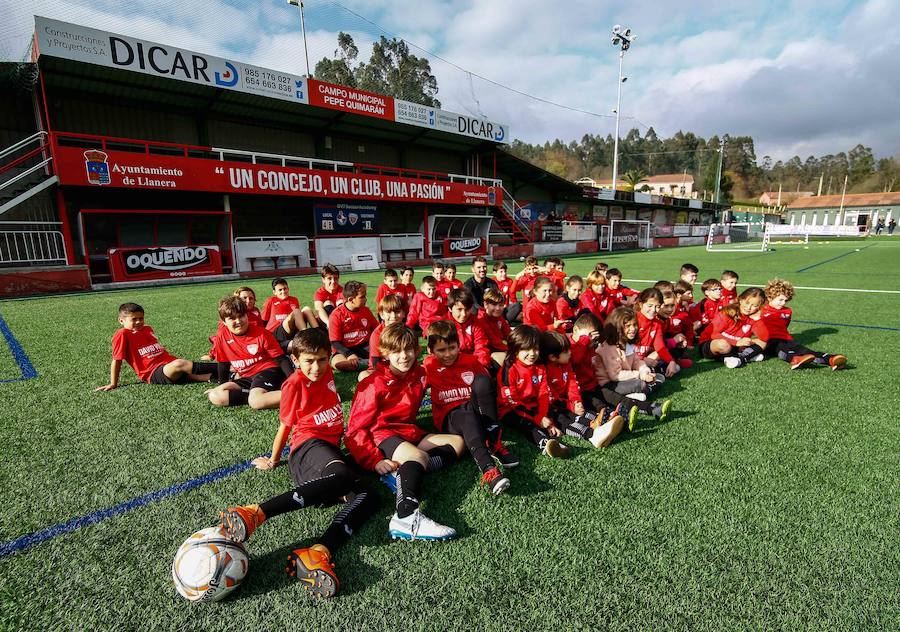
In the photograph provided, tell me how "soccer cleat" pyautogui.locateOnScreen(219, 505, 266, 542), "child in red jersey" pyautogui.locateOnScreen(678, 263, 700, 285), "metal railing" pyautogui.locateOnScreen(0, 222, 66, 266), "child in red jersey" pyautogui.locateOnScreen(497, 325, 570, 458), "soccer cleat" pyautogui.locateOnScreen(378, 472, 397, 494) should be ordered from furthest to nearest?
"metal railing" pyautogui.locateOnScreen(0, 222, 66, 266)
"child in red jersey" pyautogui.locateOnScreen(678, 263, 700, 285)
"child in red jersey" pyautogui.locateOnScreen(497, 325, 570, 458)
"soccer cleat" pyautogui.locateOnScreen(378, 472, 397, 494)
"soccer cleat" pyautogui.locateOnScreen(219, 505, 266, 542)

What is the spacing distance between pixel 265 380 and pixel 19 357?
4296 mm

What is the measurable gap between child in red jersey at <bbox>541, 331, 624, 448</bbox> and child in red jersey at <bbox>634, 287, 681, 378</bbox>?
4.42ft

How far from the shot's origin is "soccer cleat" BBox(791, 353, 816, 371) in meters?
4.83

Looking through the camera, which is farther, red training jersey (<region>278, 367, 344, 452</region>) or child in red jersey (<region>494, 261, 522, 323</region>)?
child in red jersey (<region>494, 261, 522, 323</region>)

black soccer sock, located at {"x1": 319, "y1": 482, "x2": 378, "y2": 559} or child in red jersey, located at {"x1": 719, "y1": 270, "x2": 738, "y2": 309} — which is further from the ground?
child in red jersey, located at {"x1": 719, "y1": 270, "x2": 738, "y2": 309}

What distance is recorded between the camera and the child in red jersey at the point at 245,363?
4039 millimetres

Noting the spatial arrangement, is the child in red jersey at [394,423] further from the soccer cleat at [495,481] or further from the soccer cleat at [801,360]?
the soccer cleat at [801,360]

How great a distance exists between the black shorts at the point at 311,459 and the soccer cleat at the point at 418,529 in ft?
1.86

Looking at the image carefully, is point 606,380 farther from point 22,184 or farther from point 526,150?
point 526,150

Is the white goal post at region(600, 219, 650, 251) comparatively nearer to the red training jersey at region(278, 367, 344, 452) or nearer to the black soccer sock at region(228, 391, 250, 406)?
the black soccer sock at region(228, 391, 250, 406)

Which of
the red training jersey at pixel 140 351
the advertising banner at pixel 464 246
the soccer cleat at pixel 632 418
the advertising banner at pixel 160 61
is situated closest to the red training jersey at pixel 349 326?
the red training jersey at pixel 140 351

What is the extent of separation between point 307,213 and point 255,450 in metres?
21.8

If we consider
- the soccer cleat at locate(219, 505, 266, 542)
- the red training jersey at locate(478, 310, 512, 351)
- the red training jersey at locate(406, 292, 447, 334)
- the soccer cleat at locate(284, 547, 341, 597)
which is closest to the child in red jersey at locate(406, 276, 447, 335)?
the red training jersey at locate(406, 292, 447, 334)

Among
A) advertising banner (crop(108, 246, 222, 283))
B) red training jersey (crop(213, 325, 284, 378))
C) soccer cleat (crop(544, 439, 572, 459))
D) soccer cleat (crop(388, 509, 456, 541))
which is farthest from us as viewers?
advertising banner (crop(108, 246, 222, 283))
